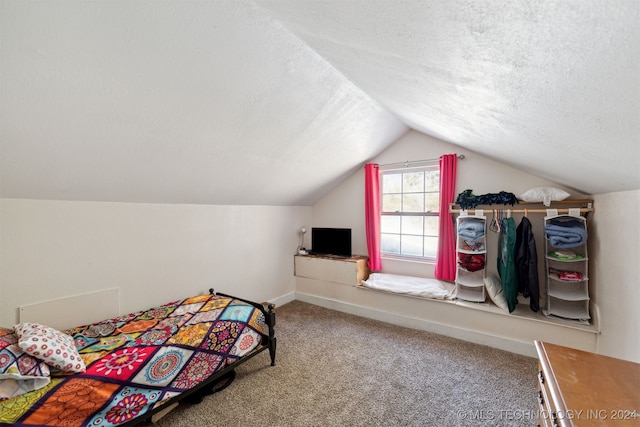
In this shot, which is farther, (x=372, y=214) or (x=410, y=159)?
(x=372, y=214)

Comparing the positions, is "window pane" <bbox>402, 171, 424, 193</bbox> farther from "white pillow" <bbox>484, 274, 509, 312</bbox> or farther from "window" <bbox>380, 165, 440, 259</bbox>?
"white pillow" <bbox>484, 274, 509, 312</bbox>

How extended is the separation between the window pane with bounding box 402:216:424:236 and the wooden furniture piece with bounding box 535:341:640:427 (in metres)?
2.53

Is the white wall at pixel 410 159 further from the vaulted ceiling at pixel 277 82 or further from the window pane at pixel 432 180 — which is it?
the vaulted ceiling at pixel 277 82

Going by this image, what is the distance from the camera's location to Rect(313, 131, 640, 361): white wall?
69.6 inches

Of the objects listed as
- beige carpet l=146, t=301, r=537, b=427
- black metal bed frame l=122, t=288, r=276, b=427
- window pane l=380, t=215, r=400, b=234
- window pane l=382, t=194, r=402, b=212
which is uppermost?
window pane l=382, t=194, r=402, b=212

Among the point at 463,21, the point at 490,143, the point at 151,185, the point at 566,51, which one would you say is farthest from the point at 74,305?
the point at 490,143

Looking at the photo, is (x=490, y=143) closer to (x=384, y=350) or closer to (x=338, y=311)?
(x=384, y=350)

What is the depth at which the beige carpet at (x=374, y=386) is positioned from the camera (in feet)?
5.83

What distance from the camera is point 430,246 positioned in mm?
3547

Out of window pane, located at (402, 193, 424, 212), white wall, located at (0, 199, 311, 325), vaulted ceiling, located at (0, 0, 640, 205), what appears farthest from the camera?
window pane, located at (402, 193, 424, 212)

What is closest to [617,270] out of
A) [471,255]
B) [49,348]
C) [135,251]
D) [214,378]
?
[471,255]

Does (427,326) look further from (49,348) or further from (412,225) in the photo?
(49,348)

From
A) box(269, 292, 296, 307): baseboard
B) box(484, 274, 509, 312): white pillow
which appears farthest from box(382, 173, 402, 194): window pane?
box(269, 292, 296, 307): baseboard

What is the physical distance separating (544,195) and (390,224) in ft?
6.02
